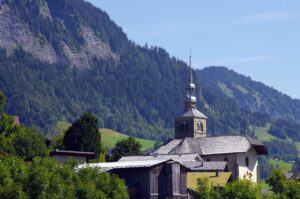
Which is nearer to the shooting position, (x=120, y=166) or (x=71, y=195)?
(x=71, y=195)

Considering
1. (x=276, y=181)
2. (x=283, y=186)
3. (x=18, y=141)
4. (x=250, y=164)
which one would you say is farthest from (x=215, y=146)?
(x=283, y=186)

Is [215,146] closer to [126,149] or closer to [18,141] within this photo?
[126,149]

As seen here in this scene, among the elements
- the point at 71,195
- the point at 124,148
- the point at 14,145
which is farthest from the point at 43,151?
the point at 71,195

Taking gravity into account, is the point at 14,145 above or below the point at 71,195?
above

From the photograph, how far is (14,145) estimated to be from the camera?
112 metres

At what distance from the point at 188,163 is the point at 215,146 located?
78.2 ft

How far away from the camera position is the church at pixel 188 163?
94.5 metres

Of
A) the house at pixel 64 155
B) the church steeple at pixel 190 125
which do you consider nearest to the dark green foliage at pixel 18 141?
the house at pixel 64 155

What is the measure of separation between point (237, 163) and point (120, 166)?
43115 mm

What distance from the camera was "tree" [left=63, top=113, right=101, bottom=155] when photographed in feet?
424

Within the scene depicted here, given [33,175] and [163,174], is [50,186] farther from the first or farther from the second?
[163,174]

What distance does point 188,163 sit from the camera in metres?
120

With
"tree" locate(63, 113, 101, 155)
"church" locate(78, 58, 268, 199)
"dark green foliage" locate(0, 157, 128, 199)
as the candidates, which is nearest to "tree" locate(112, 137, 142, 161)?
"church" locate(78, 58, 268, 199)

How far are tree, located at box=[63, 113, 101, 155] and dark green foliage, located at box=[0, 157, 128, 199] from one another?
158ft
